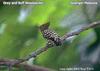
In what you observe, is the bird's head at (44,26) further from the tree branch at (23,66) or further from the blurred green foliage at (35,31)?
the tree branch at (23,66)

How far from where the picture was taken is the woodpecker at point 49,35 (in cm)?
170

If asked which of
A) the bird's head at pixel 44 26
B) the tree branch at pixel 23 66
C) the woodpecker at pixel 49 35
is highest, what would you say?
the bird's head at pixel 44 26

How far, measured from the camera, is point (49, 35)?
5.58 ft

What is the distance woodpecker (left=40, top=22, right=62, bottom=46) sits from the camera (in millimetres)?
1704

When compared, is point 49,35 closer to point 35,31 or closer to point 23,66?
point 35,31

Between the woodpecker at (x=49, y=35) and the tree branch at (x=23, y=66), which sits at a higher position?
the woodpecker at (x=49, y=35)

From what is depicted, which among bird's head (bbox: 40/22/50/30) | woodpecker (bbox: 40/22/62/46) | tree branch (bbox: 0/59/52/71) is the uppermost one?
bird's head (bbox: 40/22/50/30)

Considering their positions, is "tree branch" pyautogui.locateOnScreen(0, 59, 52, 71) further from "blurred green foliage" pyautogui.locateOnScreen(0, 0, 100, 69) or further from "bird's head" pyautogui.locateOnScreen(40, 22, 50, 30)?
"bird's head" pyautogui.locateOnScreen(40, 22, 50, 30)

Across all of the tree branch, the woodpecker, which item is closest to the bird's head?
the woodpecker

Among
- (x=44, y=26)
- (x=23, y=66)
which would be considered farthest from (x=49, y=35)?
(x=23, y=66)

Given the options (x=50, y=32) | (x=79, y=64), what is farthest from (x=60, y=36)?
(x=79, y=64)

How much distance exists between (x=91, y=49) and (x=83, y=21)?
0.14 meters

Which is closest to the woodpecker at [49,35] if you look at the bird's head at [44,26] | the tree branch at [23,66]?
the bird's head at [44,26]

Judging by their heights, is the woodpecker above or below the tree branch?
above
